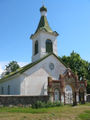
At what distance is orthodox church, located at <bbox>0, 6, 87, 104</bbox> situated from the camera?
2133 centimetres

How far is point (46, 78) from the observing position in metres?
23.3

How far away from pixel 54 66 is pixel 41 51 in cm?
350

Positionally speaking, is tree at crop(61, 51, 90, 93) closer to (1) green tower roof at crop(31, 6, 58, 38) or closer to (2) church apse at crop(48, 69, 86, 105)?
(1) green tower roof at crop(31, 6, 58, 38)

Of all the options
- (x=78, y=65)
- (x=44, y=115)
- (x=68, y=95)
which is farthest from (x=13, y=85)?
(x=78, y=65)

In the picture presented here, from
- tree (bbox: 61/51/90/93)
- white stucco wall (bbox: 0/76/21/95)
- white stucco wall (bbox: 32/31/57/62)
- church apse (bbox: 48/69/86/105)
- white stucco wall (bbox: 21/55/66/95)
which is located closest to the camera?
church apse (bbox: 48/69/86/105)

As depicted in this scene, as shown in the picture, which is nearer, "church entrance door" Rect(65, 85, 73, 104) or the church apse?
the church apse

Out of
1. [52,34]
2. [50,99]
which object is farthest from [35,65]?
[52,34]

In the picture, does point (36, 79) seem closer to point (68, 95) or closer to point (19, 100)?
point (68, 95)

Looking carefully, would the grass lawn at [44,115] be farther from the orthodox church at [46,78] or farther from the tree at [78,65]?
the tree at [78,65]

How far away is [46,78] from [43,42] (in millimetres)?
6676

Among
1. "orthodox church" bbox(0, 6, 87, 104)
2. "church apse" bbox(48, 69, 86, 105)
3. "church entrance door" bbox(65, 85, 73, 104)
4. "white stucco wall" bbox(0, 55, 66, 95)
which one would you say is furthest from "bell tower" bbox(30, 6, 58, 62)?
"church entrance door" bbox(65, 85, 73, 104)

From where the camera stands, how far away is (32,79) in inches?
867

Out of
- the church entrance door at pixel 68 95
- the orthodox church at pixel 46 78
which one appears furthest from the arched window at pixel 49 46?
the church entrance door at pixel 68 95

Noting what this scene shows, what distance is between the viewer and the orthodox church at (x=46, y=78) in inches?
840
